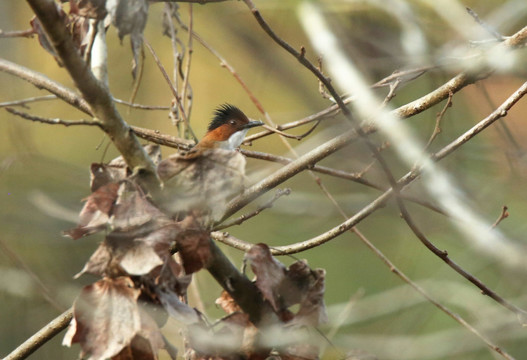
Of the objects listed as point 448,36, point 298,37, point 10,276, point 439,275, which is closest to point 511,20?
point 448,36

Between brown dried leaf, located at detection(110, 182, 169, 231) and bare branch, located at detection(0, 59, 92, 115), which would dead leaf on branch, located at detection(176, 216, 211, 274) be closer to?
brown dried leaf, located at detection(110, 182, 169, 231)

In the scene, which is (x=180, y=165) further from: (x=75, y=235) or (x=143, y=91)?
(x=143, y=91)

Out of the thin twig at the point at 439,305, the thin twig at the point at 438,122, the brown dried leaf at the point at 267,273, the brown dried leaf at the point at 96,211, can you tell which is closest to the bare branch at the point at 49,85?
the brown dried leaf at the point at 96,211

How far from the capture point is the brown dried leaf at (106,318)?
1481 mm

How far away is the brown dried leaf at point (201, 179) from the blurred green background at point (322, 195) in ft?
2.86

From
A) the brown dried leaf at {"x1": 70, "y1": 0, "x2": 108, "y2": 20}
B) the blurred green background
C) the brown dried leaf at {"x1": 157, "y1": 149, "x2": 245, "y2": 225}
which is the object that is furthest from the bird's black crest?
the brown dried leaf at {"x1": 157, "y1": 149, "x2": 245, "y2": 225}

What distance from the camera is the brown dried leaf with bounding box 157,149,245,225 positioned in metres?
1.59

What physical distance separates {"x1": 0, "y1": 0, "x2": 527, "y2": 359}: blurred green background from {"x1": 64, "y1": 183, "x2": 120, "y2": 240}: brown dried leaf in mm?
843

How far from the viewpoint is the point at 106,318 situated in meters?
1.50

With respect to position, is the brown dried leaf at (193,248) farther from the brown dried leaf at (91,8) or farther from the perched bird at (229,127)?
the perched bird at (229,127)

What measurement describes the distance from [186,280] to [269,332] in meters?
0.27

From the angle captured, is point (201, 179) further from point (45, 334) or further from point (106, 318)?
point (45, 334)

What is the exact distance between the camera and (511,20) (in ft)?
18.7

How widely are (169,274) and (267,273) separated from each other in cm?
28
